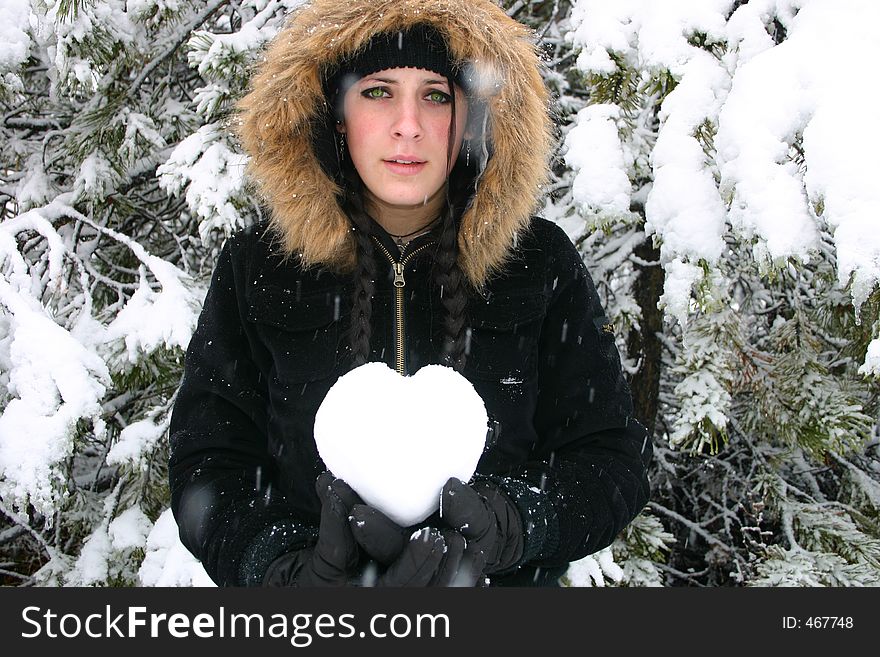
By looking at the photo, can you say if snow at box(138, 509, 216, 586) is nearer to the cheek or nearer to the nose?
the cheek

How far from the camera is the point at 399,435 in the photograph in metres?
1.20

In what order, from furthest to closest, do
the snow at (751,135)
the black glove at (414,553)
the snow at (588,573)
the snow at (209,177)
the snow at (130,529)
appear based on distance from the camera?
1. the snow at (130,529)
2. the snow at (588,573)
3. the snow at (209,177)
4. the snow at (751,135)
5. the black glove at (414,553)

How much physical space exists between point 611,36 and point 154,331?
185cm

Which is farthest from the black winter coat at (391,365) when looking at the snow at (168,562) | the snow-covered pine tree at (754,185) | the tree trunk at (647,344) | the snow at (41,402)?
the tree trunk at (647,344)

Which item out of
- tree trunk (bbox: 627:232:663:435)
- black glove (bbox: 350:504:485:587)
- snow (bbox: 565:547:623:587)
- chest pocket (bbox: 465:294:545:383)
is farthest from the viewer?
tree trunk (bbox: 627:232:663:435)

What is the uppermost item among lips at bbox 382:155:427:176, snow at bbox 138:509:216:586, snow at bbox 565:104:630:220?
lips at bbox 382:155:427:176

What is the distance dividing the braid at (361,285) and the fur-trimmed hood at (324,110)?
0.03 metres

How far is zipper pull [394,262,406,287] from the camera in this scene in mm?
1835

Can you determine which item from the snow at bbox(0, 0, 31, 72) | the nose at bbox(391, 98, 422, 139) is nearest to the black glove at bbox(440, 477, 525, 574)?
the nose at bbox(391, 98, 422, 139)

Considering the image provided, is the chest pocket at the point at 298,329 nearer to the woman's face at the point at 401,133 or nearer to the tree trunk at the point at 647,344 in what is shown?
the woman's face at the point at 401,133

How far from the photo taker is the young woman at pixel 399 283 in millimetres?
1792

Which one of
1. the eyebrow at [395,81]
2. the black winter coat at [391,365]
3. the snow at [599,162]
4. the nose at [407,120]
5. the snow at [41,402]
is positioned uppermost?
the eyebrow at [395,81]

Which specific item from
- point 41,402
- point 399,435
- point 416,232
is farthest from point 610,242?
point 399,435

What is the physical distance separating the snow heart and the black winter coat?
0.51 metres
